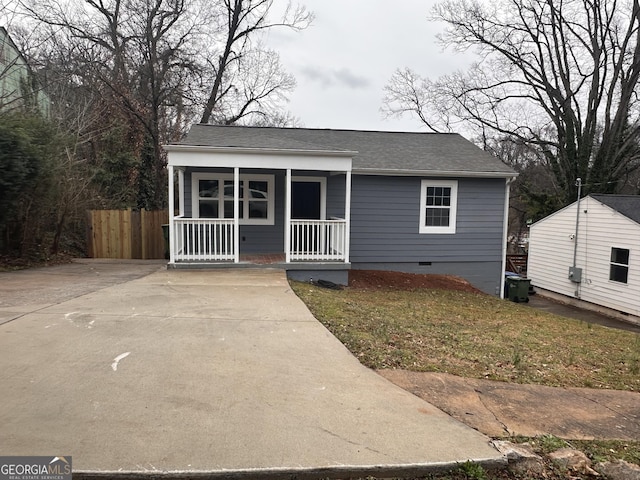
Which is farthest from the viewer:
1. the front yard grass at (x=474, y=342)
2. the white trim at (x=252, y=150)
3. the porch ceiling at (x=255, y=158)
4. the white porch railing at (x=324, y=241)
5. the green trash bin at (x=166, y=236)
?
the green trash bin at (x=166, y=236)

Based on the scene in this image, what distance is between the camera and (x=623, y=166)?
23.4 metres

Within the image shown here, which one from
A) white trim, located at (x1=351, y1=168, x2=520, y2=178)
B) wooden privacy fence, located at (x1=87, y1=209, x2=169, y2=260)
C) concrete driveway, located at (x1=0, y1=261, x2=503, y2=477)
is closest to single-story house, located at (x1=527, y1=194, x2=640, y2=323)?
white trim, located at (x1=351, y1=168, x2=520, y2=178)

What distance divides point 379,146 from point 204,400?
11.2 metres

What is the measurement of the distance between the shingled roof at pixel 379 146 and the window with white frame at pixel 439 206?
1.75ft

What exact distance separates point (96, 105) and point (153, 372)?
16.3 m

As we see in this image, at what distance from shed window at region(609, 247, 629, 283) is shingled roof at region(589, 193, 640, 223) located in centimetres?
117

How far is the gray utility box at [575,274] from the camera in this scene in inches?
632

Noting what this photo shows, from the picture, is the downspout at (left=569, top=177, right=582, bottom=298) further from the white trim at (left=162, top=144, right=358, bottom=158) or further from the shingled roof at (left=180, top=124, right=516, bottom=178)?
the white trim at (left=162, top=144, right=358, bottom=158)

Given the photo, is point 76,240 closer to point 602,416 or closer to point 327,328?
point 327,328

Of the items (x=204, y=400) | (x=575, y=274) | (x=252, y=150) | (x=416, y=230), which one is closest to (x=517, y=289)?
(x=575, y=274)

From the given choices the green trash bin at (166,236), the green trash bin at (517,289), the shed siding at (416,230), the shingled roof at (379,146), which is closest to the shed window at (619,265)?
the green trash bin at (517,289)

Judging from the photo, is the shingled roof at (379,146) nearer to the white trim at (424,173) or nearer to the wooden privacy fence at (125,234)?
the white trim at (424,173)

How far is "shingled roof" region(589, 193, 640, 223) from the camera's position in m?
14.0

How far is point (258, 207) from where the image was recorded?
11.6 metres
